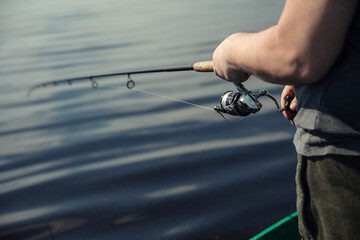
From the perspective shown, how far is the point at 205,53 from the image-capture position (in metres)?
10.6

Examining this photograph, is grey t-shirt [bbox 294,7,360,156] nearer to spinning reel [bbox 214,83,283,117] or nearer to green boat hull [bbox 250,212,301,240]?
spinning reel [bbox 214,83,283,117]

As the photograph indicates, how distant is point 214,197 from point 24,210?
1700 mm

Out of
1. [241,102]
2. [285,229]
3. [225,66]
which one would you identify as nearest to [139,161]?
[285,229]

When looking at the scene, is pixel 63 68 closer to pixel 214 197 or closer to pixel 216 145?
pixel 216 145

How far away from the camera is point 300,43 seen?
132cm

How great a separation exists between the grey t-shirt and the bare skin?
52mm

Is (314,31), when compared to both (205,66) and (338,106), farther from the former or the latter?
(205,66)

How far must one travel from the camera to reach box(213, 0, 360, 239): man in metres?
1.30

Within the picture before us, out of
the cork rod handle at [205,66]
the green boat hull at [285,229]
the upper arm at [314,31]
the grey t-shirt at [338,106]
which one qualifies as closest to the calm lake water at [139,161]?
the green boat hull at [285,229]

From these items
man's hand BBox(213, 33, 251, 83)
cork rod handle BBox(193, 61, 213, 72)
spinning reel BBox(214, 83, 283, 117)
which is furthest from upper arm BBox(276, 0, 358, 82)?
cork rod handle BBox(193, 61, 213, 72)

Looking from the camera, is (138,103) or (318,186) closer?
(318,186)

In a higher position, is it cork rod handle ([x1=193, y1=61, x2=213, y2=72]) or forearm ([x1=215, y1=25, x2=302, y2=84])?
forearm ([x1=215, y1=25, x2=302, y2=84])

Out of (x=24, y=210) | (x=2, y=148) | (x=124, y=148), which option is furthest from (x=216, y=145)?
(x=2, y=148)

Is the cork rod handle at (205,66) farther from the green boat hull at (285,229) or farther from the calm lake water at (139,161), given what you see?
the calm lake water at (139,161)
